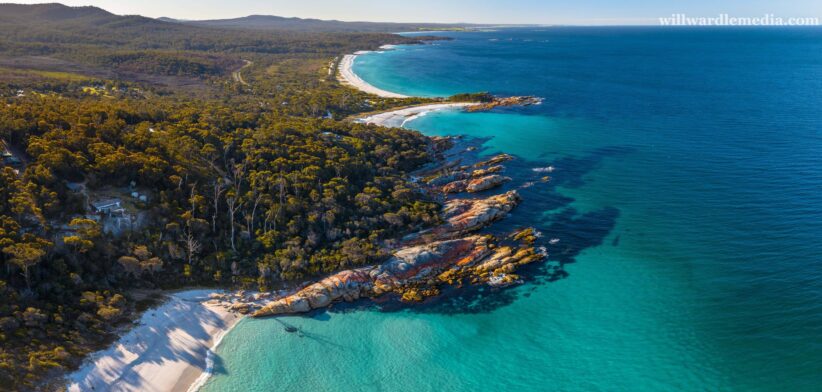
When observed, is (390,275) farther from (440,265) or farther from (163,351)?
(163,351)

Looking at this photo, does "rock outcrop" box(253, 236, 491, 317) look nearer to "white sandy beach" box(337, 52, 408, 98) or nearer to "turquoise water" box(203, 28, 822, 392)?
"turquoise water" box(203, 28, 822, 392)

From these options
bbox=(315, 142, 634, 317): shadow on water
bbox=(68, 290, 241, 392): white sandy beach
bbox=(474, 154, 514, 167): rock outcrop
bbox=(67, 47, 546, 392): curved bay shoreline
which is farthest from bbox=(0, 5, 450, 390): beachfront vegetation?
bbox=(474, 154, 514, 167): rock outcrop

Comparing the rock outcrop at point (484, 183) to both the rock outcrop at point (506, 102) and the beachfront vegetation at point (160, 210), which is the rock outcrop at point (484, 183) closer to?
the beachfront vegetation at point (160, 210)

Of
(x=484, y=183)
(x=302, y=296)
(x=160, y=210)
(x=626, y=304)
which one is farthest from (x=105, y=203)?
(x=626, y=304)

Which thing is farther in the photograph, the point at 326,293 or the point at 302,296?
the point at 326,293

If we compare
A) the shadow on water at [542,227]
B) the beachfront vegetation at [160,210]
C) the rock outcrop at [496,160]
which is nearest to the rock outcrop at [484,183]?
the shadow on water at [542,227]

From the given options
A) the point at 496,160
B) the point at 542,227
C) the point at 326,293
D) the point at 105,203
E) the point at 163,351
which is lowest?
the point at 163,351
